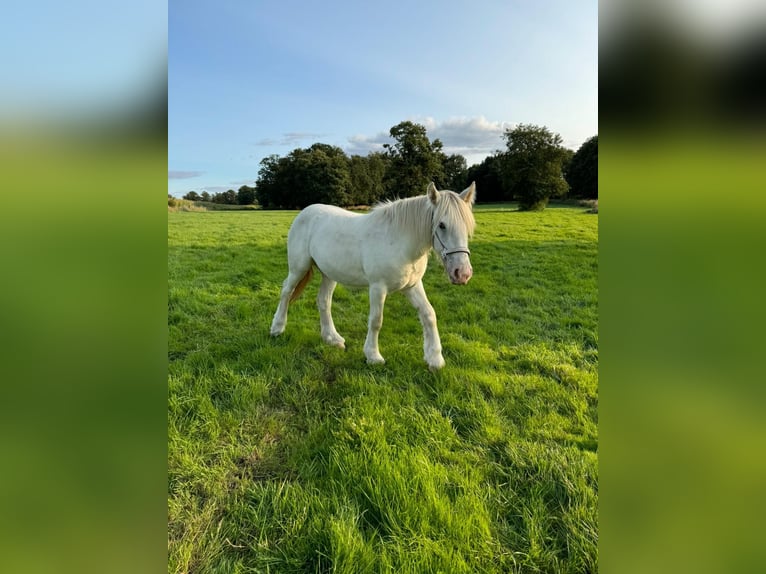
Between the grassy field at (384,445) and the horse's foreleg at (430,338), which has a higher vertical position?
the horse's foreleg at (430,338)

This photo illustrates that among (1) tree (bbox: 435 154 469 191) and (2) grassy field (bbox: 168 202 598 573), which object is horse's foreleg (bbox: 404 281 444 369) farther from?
(1) tree (bbox: 435 154 469 191)

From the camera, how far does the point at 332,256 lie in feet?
14.3

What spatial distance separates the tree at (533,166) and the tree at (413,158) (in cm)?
614

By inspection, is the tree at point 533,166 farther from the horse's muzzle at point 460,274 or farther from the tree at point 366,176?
the horse's muzzle at point 460,274

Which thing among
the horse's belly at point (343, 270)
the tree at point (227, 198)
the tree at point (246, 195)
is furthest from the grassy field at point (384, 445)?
the tree at point (246, 195)

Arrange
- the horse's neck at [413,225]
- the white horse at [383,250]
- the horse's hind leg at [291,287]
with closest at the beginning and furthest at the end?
the white horse at [383,250] → the horse's neck at [413,225] → the horse's hind leg at [291,287]

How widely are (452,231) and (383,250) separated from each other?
90cm

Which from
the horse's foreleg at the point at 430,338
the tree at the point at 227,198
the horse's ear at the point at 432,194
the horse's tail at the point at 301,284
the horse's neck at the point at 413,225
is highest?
the tree at the point at 227,198

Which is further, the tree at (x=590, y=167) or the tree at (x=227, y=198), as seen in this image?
the tree at (x=227, y=198)

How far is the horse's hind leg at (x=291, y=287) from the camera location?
489cm

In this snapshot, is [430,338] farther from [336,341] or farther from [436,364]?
[336,341]

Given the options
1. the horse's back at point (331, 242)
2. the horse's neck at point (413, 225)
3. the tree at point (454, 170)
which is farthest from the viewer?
the tree at point (454, 170)
